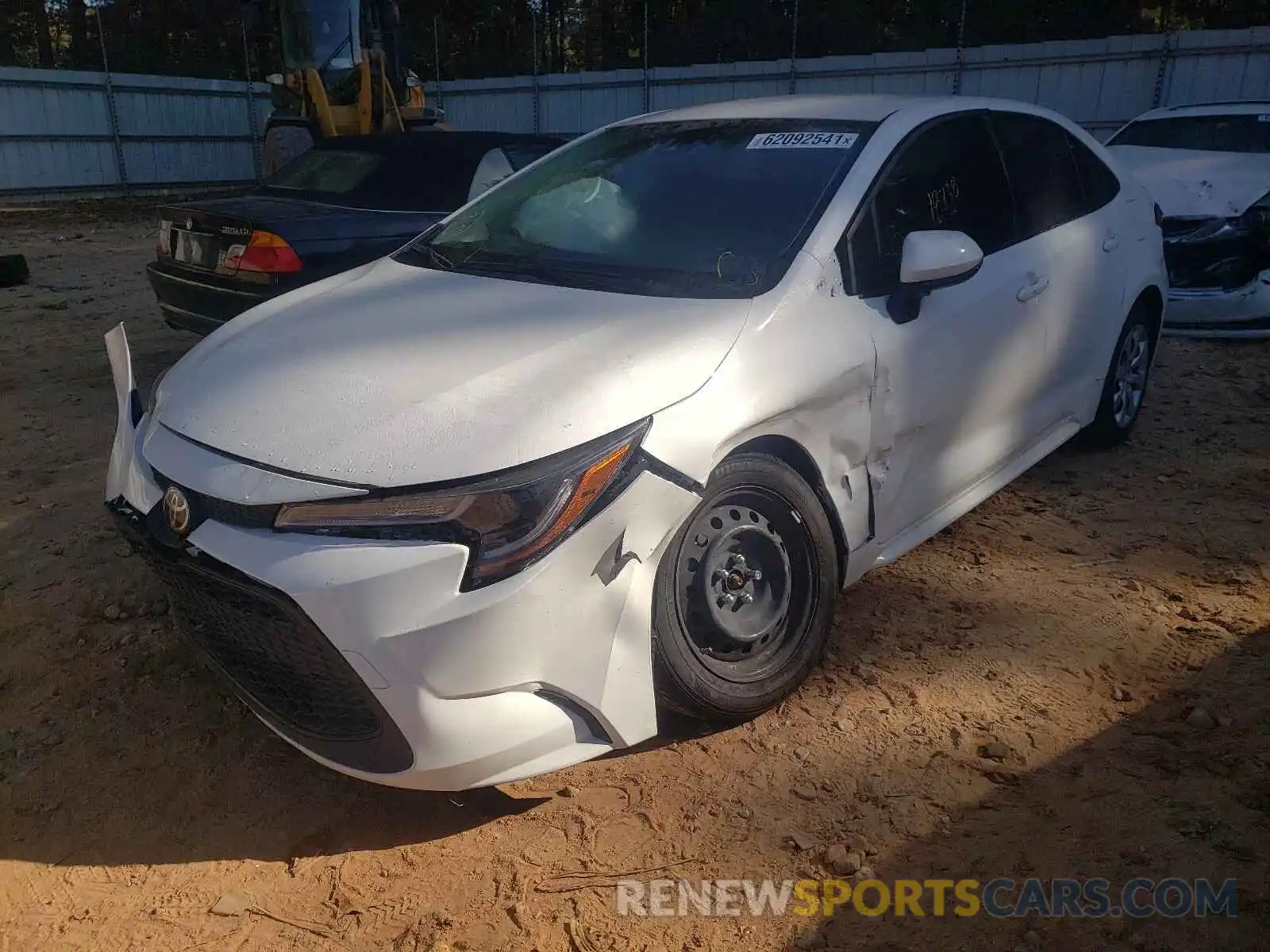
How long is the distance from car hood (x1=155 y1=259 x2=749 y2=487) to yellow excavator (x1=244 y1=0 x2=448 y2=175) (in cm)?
877

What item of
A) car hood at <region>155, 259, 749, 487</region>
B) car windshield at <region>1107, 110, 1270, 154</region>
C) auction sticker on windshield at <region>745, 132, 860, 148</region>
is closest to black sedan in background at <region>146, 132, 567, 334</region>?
car hood at <region>155, 259, 749, 487</region>

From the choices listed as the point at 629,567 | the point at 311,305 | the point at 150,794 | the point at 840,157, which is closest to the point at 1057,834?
the point at 629,567

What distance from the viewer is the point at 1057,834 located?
2.35m

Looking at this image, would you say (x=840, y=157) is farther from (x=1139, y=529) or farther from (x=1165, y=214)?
(x=1165, y=214)

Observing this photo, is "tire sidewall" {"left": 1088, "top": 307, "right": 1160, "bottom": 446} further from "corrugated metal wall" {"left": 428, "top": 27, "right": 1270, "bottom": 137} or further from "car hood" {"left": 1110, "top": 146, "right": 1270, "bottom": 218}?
"corrugated metal wall" {"left": 428, "top": 27, "right": 1270, "bottom": 137}

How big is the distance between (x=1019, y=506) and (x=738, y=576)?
2140 millimetres

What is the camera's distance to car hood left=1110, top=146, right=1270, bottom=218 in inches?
259

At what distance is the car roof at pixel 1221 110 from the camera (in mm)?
7559

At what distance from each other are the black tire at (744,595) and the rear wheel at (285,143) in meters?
9.22

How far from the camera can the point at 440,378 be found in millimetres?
2355

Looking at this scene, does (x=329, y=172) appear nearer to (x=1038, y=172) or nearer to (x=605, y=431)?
(x=1038, y=172)

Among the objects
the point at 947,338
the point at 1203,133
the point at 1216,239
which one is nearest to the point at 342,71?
the point at 1203,133

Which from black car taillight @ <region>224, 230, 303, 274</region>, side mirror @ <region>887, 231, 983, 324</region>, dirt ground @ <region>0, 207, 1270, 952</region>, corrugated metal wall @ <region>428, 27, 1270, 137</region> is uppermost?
corrugated metal wall @ <region>428, 27, 1270, 137</region>

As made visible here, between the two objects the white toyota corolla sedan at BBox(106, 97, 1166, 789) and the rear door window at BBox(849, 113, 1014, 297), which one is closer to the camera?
the white toyota corolla sedan at BBox(106, 97, 1166, 789)
